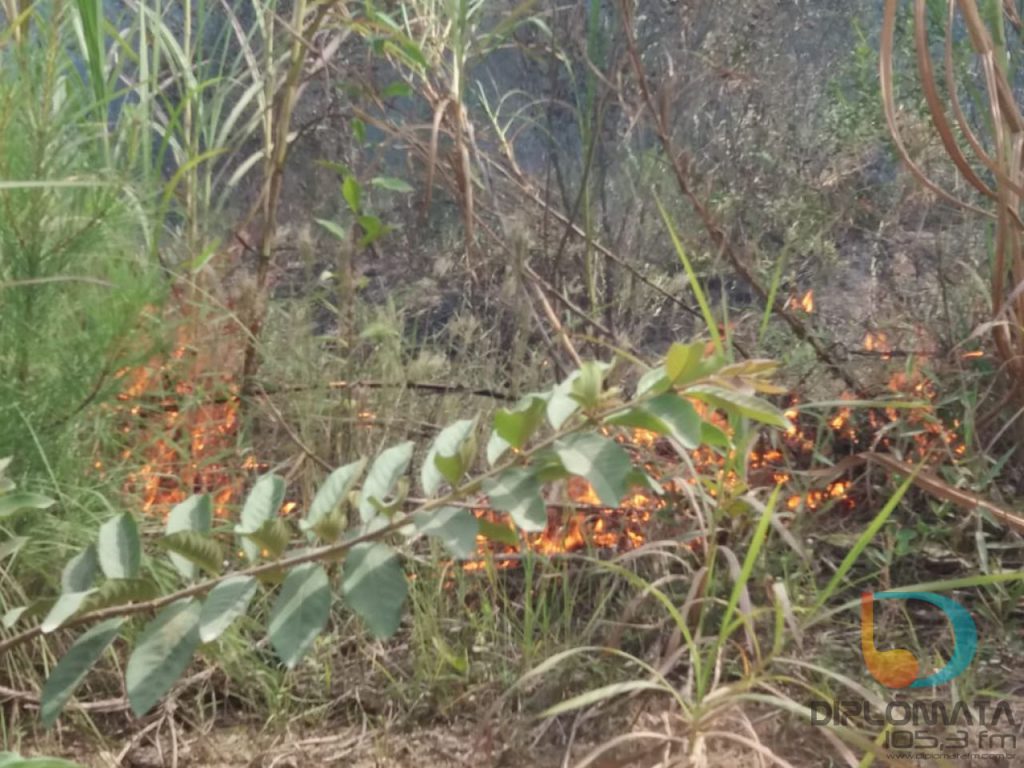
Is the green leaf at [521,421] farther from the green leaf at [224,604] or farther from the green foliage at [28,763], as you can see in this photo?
the green foliage at [28,763]

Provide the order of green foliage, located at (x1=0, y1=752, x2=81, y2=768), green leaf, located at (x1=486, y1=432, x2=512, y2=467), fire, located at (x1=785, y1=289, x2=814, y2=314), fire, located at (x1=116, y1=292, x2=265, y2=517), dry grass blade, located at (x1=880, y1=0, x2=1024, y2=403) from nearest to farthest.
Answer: green foliage, located at (x1=0, y1=752, x2=81, y2=768), green leaf, located at (x1=486, y1=432, x2=512, y2=467), dry grass blade, located at (x1=880, y1=0, x2=1024, y2=403), fire, located at (x1=116, y1=292, x2=265, y2=517), fire, located at (x1=785, y1=289, x2=814, y2=314)

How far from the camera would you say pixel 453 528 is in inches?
33.3

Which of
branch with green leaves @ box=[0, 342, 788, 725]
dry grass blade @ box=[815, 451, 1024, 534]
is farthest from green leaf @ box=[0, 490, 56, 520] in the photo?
dry grass blade @ box=[815, 451, 1024, 534]

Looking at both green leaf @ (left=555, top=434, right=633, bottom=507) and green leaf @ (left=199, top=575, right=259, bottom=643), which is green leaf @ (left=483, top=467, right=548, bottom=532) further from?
green leaf @ (left=199, top=575, right=259, bottom=643)

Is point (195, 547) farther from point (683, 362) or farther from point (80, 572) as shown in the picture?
point (683, 362)

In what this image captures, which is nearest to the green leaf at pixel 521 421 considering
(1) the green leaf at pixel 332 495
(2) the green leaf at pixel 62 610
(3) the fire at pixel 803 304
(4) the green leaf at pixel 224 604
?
(1) the green leaf at pixel 332 495

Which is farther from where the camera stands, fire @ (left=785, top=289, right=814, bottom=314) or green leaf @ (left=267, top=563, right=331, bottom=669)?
fire @ (left=785, top=289, right=814, bottom=314)

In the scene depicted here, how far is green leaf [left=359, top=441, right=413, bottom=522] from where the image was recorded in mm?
903

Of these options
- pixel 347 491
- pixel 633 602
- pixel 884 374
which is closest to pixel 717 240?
pixel 884 374

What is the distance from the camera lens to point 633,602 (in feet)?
4.29

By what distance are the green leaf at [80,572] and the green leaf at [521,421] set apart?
355mm

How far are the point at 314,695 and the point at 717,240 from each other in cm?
111

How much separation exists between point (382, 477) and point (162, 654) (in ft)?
0.69

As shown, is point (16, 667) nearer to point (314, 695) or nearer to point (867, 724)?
point (314, 695)
